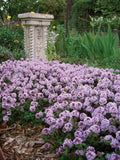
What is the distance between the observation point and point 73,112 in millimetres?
2145

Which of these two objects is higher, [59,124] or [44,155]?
[59,124]

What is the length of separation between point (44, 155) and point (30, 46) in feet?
14.3

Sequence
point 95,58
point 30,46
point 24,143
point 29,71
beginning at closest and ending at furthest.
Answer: point 24,143
point 29,71
point 30,46
point 95,58

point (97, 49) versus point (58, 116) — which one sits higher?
point (97, 49)

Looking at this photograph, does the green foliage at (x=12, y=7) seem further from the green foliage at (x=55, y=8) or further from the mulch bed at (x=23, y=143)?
the mulch bed at (x=23, y=143)

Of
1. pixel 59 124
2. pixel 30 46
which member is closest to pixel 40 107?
pixel 59 124

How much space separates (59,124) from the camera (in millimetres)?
2094

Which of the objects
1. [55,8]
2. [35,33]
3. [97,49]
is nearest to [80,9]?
[55,8]

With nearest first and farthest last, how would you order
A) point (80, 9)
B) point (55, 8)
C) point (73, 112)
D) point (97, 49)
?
1. point (73, 112)
2. point (97, 49)
3. point (80, 9)
4. point (55, 8)

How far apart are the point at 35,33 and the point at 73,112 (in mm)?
4358

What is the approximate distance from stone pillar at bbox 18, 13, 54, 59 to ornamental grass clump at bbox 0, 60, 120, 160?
96.1 inches

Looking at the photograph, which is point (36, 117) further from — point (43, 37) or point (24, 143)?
point (43, 37)

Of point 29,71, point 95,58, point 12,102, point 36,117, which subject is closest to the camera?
point 36,117

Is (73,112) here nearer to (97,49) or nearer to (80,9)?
(97,49)
